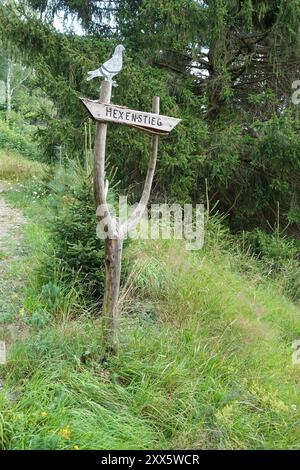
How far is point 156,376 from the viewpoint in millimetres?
2734

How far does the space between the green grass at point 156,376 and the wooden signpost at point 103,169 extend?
22cm

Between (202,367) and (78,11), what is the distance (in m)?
6.15

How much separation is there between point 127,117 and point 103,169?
14.4 inches

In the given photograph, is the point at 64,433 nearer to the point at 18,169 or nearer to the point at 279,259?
the point at 279,259

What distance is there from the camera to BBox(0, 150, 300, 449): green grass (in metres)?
2.29

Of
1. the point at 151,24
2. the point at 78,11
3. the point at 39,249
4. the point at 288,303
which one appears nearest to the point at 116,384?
the point at 39,249

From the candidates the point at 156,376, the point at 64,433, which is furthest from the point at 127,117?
the point at 64,433

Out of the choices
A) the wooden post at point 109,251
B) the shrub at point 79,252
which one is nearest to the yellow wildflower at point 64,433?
the wooden post at point 109,251

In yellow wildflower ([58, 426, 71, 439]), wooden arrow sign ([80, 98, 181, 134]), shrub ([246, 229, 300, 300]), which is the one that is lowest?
yellow wildflower ([58, 426, 71, 439])
